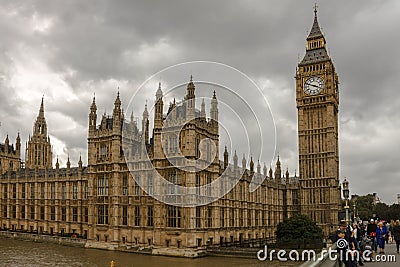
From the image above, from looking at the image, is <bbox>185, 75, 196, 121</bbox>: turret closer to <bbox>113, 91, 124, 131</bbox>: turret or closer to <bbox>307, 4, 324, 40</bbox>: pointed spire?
<bbox>113, 91, 124, 131</bbox>: turret

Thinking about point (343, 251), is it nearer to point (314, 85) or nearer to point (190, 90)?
point (190, 90)

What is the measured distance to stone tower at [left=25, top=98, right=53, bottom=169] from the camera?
106812 millimetres

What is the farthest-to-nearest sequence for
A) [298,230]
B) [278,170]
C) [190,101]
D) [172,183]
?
Result: [278,170]
[298,230]
[190,101]
[172,183]

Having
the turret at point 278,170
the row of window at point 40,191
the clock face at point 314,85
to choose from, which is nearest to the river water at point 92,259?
the row of window at point 40,191

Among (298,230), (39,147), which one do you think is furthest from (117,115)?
(39,147)

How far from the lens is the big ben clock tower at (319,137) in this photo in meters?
85.4

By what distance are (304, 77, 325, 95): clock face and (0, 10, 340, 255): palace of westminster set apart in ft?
0.66

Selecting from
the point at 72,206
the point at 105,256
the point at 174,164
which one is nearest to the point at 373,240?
the point at 174,164

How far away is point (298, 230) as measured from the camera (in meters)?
65.8

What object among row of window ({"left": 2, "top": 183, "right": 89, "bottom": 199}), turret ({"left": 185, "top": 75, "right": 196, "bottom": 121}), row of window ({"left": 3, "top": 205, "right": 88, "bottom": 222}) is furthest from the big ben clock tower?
row of window ({"left": 2, "top": 183, "right": 89, "bottom": 199})

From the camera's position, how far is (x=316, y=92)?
298 ft

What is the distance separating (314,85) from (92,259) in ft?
193

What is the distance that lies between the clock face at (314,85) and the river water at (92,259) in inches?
1886

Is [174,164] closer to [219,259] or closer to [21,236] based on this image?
[219,259]
